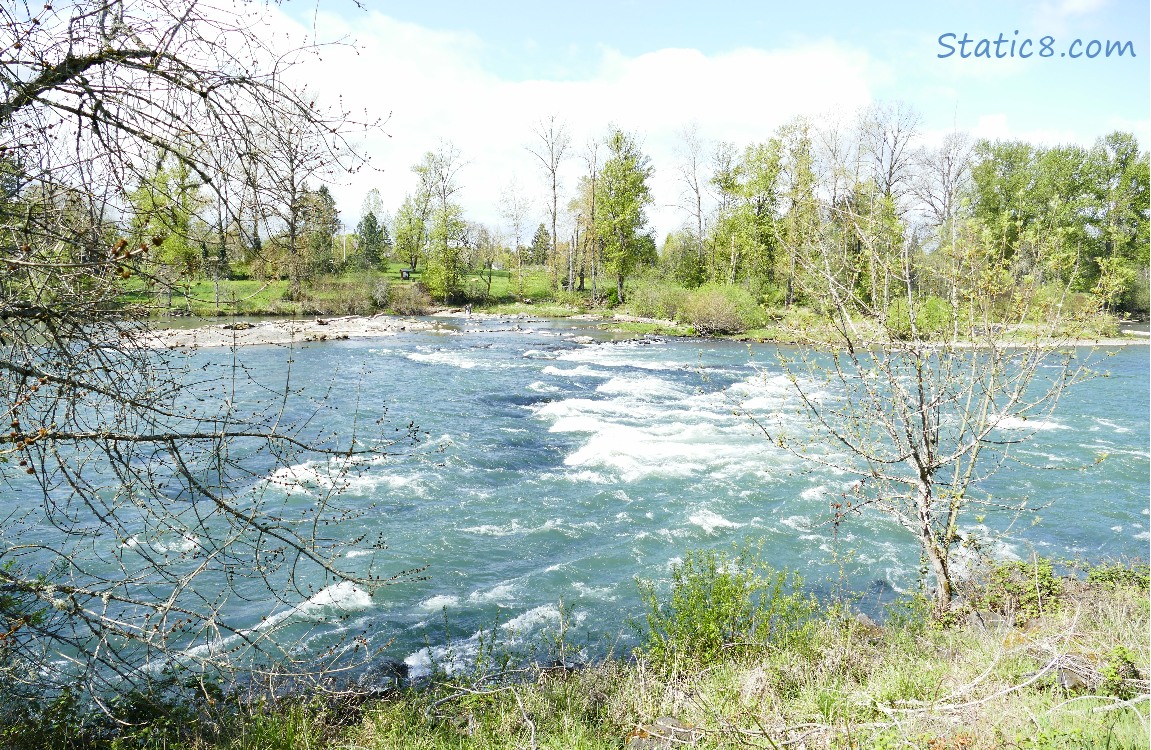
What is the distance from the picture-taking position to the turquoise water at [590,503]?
7.84 metres

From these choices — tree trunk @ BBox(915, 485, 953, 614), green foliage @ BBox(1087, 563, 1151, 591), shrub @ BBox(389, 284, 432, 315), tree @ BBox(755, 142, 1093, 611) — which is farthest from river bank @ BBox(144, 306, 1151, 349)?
tree trunk @ BBox(915, 485, 953, 614)

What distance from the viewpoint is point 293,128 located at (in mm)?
3719

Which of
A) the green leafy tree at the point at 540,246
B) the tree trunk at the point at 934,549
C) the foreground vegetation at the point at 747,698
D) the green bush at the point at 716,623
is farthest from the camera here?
the green leafy tree at the point at 540,246

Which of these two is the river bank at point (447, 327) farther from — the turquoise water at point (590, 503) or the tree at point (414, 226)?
the tree at point (414, 226)

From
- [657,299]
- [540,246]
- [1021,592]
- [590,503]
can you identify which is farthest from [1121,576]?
[540,246]

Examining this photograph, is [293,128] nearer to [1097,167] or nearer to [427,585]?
[427,585]

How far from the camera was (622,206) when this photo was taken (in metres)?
53.3

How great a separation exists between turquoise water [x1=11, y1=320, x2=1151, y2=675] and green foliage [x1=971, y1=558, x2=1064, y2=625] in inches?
13.9

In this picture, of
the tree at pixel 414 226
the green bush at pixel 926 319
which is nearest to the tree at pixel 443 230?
the tree at pixel 414 226

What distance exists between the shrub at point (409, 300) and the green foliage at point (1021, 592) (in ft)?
138

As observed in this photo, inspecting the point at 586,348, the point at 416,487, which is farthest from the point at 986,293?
the point at 586,348

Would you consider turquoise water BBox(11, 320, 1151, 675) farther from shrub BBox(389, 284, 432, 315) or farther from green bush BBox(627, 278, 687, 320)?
shrub BBox(389, 284, 432, 315)

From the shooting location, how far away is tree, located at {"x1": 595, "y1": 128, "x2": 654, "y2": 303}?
52.8m

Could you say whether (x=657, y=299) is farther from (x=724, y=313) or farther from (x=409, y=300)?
(x=409, y=300)
